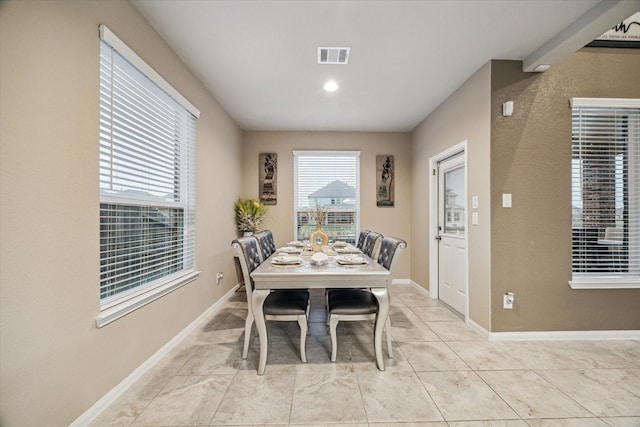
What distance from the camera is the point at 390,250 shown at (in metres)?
2.41

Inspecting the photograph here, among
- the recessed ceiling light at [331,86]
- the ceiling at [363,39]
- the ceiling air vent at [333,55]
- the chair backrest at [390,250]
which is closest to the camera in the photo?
the ceiling at [363,39]

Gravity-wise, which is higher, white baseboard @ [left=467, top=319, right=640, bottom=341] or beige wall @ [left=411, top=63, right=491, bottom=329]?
beige wall @ [left=411, top=63, right=491, bottom=329]

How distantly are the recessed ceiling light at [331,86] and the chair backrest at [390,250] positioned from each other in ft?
6.04

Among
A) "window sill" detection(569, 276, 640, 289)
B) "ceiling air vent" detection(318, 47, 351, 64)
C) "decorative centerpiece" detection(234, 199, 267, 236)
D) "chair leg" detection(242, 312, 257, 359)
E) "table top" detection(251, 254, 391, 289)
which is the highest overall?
"ceiling air vent" detection(318, 47, 351, 64)

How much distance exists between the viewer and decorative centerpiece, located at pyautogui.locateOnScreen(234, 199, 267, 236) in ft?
14.1

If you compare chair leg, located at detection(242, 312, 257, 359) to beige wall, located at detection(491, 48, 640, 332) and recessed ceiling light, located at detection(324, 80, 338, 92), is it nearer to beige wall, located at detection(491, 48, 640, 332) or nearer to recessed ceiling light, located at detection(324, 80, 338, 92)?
beige wall, located at detection(491, 48, 640, 332)

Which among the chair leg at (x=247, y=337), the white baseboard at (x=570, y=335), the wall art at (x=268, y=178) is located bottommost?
the white baseboard at (x=570, y=335)

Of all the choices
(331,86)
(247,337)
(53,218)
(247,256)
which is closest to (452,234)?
(331,86)

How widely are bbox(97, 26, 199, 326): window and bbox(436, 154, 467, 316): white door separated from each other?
10.1 feet

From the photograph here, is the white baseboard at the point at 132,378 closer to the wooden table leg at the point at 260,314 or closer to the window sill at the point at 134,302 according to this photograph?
the window sill at the point at 134,302

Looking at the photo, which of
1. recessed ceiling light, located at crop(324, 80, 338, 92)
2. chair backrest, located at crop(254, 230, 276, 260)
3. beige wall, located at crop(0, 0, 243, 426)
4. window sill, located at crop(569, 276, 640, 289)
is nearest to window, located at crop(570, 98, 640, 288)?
window sill, located at crop(569, 276, 640, 289)

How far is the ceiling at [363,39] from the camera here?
1.92 m

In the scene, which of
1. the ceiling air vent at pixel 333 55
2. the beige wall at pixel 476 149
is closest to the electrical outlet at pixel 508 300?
the beige wall at pixel 476 149

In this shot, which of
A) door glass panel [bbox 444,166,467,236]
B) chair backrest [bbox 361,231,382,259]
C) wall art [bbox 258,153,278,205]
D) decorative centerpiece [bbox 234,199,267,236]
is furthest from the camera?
wall art [bbox 258,153,278,205]
